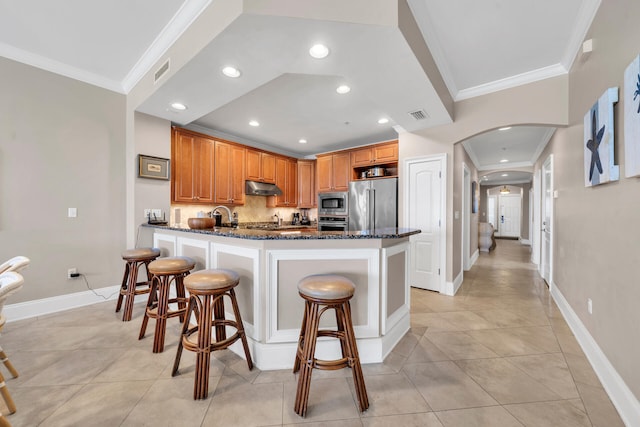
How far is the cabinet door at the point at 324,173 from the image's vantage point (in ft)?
17.1

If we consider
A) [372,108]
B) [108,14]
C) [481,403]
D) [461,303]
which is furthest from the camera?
[372,108]

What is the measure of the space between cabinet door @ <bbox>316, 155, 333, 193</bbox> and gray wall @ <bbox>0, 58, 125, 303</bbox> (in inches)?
131

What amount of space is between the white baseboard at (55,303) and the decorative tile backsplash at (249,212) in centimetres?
125

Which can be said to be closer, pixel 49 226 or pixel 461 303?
pixel 49 226

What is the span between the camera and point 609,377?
1615mm

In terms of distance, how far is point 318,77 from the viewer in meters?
2.74

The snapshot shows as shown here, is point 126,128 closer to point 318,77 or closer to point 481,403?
point 318,77

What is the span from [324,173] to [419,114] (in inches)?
99.2

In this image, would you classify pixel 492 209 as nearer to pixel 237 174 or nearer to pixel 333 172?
pixel 333 172

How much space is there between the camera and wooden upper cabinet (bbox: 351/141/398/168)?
4.40 m

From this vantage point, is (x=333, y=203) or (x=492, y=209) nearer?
(x=333, y=203)

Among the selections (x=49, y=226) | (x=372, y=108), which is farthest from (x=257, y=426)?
(x=372, y=108)

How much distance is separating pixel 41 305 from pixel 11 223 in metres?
0.93

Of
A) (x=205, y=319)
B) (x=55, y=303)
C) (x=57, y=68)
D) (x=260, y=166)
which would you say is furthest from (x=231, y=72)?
(x=55, y=303)
